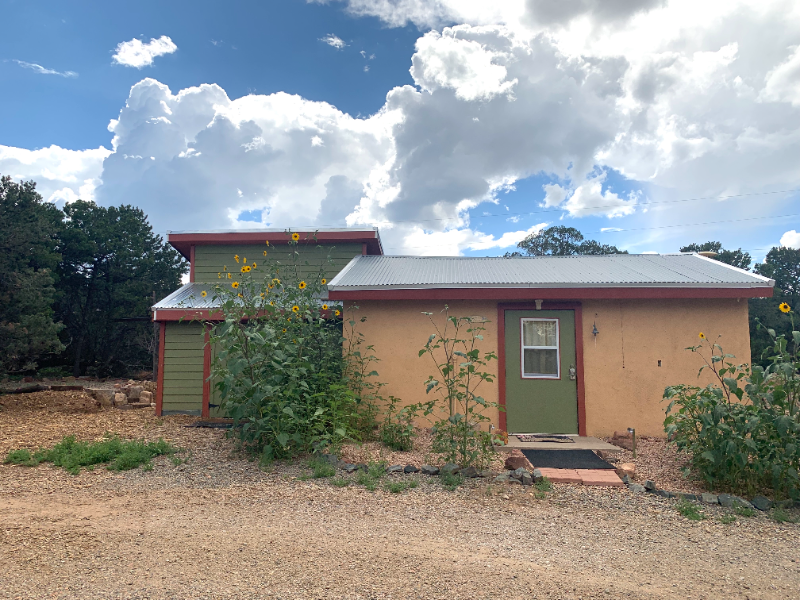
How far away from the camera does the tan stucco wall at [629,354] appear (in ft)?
23.6

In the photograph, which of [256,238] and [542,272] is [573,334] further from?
[256,238]

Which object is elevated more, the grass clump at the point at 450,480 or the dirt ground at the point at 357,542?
the grass clump at the point at 450,480

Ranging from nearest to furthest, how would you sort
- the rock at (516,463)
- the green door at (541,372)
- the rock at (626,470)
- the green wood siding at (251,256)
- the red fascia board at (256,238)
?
the rock at (626,470) → the rock at (516,463) → the green door at (541,372) → the red fascia board at (256,238) → the green wood siding at (251,256)

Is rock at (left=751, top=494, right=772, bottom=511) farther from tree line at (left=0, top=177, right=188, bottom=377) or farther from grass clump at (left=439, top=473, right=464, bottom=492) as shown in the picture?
tree line at (left=0, top=177, right=188, bottom=377)

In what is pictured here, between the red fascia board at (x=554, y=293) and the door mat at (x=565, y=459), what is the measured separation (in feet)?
7.29

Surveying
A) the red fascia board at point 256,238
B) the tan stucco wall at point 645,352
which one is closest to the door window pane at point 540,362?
the tan stucco wall at point 645,352

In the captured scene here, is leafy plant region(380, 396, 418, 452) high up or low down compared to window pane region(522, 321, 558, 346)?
down

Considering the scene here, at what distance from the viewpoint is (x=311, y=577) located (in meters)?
2.92

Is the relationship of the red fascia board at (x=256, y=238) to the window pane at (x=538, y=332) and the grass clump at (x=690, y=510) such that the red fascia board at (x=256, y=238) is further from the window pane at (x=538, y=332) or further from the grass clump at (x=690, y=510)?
the grass clump at (x=690, y=510)

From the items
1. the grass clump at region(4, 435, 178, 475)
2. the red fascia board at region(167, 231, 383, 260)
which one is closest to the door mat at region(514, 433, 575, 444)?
the grass clump at region(4, 435, 178, 475)

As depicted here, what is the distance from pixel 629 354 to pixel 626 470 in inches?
104

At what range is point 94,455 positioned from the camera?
5688 millimetres

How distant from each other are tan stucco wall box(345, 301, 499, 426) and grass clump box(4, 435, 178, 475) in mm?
3065

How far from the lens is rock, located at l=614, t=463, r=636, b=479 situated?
507cm
